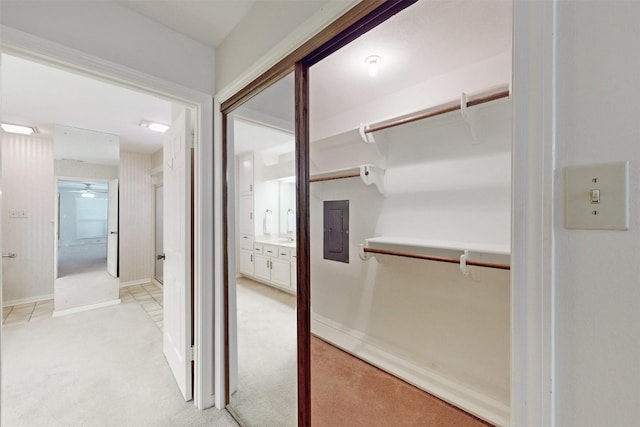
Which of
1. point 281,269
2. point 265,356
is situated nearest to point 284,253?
point 281,269

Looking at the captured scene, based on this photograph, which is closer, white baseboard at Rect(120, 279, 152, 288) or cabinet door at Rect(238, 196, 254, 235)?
cabinet door at Rect(238, 196, 254, 235)

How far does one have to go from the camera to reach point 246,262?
1.91 metres

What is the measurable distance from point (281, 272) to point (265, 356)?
626mm

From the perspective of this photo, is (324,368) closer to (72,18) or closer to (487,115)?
(487,115)

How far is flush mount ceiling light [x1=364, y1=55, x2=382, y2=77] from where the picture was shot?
173 centimetres

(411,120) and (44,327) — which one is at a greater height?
(411,120)

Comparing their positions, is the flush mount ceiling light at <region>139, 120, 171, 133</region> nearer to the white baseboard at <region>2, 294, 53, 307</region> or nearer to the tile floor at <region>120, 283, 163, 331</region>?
the tile floor at <region>120, 283, 163, 331</region>

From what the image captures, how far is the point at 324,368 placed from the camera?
1.98 m

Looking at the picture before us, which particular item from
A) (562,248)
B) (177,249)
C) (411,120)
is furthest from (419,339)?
(177,249)

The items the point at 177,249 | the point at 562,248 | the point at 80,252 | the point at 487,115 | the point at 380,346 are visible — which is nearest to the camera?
the point at 562,248

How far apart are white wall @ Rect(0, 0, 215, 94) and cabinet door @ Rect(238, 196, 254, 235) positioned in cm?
78

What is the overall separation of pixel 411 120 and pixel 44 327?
441 cm

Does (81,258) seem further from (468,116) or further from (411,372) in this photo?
(468,116)

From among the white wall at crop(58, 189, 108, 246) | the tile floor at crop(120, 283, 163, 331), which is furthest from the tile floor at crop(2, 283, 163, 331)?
the white wall at crop(58, 189, 108, 246)
